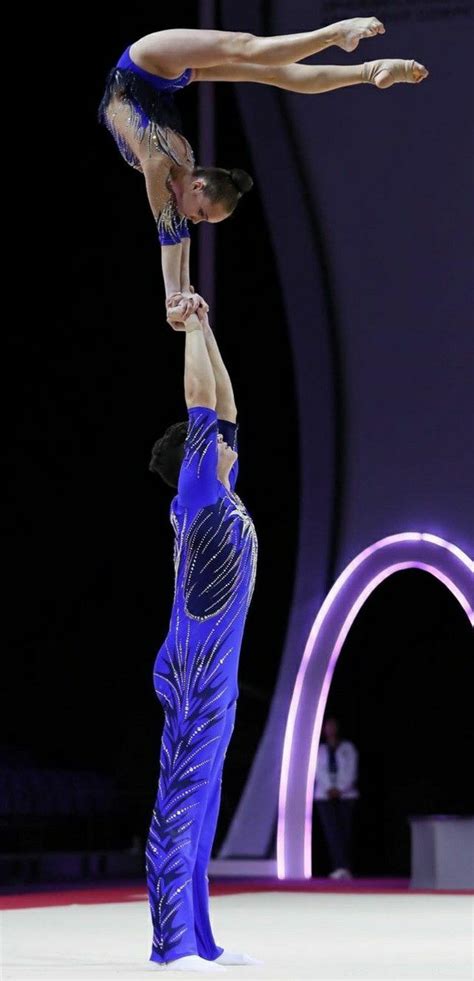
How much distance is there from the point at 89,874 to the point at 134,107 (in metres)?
6.78

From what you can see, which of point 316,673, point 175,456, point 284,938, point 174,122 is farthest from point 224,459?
point 316,673

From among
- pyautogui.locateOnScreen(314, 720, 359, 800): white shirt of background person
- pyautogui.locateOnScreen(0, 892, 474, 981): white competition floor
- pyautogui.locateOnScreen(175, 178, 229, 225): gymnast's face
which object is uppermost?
pyautogui.locateOnScreen(175, 178, 229, 225): gymnast's face

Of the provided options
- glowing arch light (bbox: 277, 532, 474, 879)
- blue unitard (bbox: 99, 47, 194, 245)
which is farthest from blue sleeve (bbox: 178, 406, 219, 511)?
glowing arch light (bbox: 277, 532, 474, 879)

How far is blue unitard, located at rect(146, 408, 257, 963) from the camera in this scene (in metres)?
3.93

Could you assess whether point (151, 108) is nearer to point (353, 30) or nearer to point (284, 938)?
point (353, 30)

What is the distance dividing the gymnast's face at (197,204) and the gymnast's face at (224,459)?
0.61 m

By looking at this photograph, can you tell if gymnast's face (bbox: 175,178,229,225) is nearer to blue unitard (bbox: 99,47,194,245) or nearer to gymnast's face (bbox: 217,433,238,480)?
blue unitard (bbox: 99,47,194,245)

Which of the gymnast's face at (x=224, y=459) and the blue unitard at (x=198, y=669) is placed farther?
the gymnast's face at (x=224, y=459)

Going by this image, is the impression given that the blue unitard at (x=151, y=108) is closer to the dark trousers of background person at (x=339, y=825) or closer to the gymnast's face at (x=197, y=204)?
the gymnast's face at (x=197, y=204)

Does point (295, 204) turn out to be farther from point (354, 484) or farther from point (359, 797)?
point (359, 797)

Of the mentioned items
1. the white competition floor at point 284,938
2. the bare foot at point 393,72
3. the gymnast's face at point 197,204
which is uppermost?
the bare foot at point 393,72

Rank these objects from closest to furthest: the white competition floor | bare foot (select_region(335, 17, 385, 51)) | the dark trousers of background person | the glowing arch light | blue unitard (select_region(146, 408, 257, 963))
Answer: bare foot (select_region(335, 17, 385, 51)) < the white competition floor < blue unitard (select_region(146, 408, 257, 963)) < the glowing arch light < the dark trousers of background person

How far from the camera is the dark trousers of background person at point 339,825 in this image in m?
9.63

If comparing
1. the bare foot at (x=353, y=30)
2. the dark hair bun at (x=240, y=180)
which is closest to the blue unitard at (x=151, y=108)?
the dark hair bun at (x=240, y=180)
